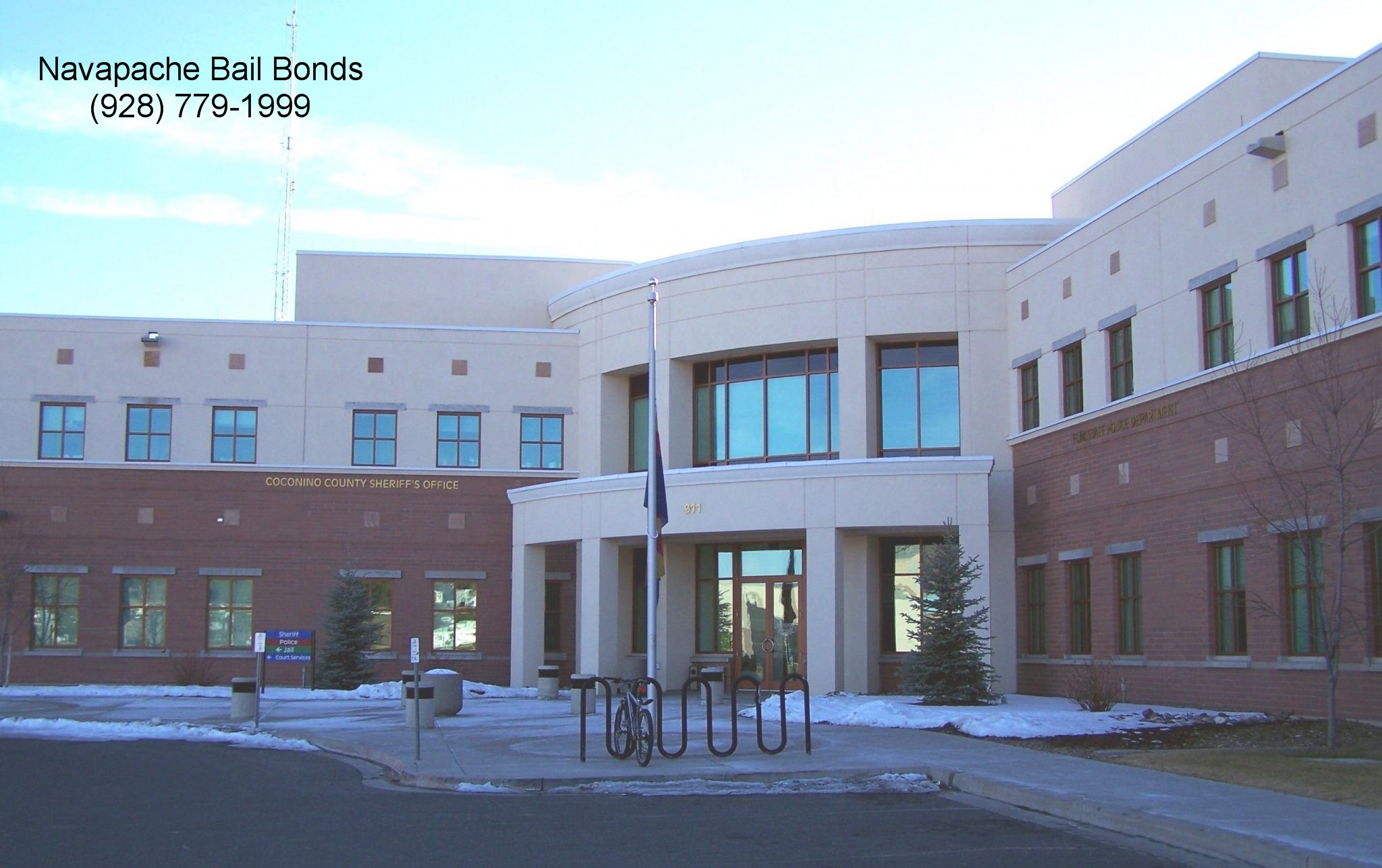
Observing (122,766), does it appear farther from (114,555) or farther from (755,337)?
(114,555)

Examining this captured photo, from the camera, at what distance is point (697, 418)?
37.2m

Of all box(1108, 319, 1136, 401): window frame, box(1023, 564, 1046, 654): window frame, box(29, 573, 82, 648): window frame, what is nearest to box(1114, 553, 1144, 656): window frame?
box(1023, 564, 1046, 654): window frame

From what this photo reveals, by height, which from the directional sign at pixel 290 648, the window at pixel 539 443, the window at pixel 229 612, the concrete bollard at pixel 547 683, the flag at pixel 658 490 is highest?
the window at pixel 539 443

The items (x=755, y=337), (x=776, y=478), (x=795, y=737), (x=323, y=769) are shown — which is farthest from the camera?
(x=755, y=337)

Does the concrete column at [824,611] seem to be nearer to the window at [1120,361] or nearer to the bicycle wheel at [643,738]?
the window at [1120,361]

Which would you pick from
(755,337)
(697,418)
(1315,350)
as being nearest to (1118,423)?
(1315,350)

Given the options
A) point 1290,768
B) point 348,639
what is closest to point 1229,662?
point 1290,768

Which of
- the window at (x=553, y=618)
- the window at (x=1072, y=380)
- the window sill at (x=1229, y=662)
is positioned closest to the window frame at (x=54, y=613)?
the window at (x=553, y=618)

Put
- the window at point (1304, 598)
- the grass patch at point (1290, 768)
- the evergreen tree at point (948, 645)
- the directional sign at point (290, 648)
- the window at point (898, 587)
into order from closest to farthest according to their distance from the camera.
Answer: the grass patch at point (1290, 768) < the window at point (1304, 598) < the evergreen tree at point (948, 645) < the window at point (898, 587) < the directional sign at point (290, 648)

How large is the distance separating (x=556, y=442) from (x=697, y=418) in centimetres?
555

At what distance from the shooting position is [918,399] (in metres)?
33.8

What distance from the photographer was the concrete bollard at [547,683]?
3359 cm

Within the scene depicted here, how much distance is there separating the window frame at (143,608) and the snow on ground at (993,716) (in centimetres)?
1989

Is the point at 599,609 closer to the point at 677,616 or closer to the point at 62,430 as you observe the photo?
the point at 677,616
